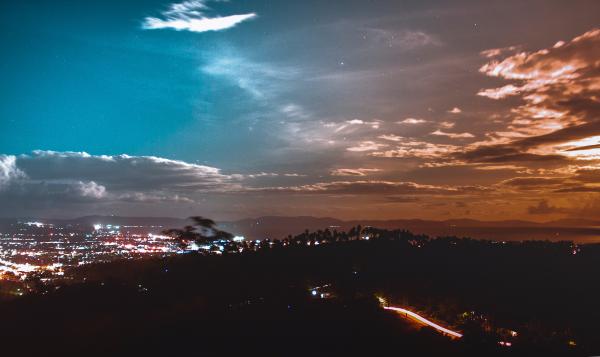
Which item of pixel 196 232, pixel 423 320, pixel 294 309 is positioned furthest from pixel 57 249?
pixel 423 320

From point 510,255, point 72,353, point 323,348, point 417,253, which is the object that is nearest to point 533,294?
point 417,253

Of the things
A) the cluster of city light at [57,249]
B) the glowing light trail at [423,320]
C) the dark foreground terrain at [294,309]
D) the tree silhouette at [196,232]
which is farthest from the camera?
the cluster of city light at [57,249]

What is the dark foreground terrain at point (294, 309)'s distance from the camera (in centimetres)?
2025

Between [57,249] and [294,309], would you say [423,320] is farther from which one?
[57,249]

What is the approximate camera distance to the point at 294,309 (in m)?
27.4

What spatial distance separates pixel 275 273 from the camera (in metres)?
39.9

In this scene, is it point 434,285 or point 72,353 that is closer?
point 72,353

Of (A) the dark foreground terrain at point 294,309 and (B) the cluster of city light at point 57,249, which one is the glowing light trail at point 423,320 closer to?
(A) the dark foreground terrain at point 294,309

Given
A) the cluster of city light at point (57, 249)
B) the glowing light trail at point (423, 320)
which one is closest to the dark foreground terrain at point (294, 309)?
the glowing light trail at point (423, 320)

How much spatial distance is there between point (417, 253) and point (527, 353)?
159 ft

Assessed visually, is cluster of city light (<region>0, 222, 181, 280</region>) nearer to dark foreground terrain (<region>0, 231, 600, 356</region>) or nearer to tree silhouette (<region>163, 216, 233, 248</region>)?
tree silhouette (<region>163, 216, 233, 248</region>)

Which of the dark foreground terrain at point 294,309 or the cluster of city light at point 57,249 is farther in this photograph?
the cluster of city light at point 57,249

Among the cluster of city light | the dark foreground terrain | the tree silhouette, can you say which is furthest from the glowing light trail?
the cluster of city light

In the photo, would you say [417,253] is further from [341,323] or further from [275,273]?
[341,323]
